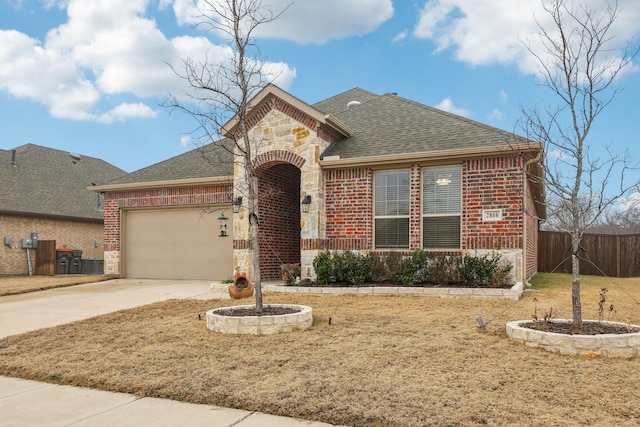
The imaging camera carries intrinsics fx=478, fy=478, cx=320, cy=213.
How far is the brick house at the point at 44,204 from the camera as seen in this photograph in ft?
62.4

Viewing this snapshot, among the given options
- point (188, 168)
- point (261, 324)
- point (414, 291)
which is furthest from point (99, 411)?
point (188, 168)

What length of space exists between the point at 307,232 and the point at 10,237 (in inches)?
540

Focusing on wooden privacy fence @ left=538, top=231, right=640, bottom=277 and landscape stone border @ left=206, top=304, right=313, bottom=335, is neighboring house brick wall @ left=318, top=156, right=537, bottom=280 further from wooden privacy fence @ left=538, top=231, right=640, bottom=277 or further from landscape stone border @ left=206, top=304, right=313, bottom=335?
wooden privacy fence @ left=538, top=231, right=640, bottom=277

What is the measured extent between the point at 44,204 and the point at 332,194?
14642 millimetres

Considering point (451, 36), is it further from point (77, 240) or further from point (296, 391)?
point (77, 240)

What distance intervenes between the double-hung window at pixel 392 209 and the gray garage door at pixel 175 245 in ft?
15.4

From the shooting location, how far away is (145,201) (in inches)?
598

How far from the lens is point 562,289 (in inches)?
443

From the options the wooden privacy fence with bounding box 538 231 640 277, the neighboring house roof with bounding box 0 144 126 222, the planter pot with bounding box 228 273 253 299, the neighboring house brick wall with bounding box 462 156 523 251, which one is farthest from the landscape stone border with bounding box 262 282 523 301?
the neighboring house roof with bounding box 0 144 126 222

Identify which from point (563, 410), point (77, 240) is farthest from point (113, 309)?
point (77, 240)

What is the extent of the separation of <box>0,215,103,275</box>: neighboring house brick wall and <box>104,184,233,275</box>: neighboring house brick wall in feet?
19.8

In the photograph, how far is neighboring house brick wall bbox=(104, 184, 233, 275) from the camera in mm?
14047

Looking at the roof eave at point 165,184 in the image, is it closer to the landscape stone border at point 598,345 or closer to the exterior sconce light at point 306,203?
the exterior sconce light at point 306,203

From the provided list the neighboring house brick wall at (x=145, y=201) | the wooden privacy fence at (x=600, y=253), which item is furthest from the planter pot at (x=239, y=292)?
the wooden privacy fence at (x=600, y=253)
